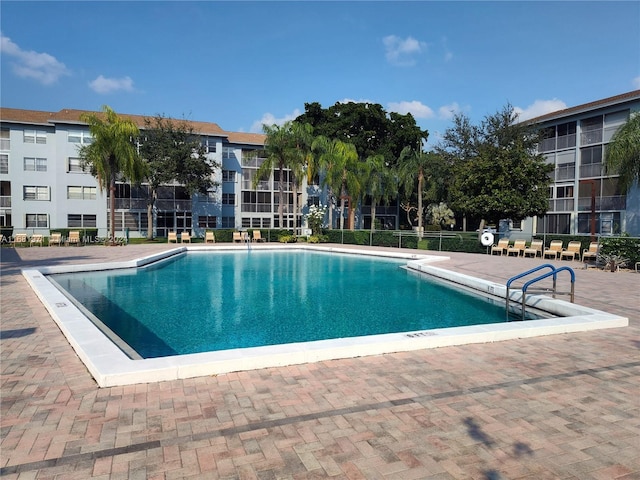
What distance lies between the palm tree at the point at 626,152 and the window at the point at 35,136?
3668cm

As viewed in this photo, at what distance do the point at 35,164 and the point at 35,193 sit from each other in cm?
222

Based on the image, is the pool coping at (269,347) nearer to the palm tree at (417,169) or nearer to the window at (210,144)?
the palm tree at (417,169)

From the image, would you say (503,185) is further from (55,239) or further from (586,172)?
(55,239)

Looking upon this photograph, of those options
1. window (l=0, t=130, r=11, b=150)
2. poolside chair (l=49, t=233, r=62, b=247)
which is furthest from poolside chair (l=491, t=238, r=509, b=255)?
window (l=0, t=130, r=11, b=150)

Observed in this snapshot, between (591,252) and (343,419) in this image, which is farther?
(591,252)

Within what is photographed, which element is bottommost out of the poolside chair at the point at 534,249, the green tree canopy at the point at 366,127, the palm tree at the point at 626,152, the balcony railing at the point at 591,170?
the poolside chair at the point at 534,249

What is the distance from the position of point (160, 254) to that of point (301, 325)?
41.5 ft

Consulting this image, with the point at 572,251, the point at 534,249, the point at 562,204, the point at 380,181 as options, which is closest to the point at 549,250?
the point at 534,249

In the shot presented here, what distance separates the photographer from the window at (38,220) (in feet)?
110

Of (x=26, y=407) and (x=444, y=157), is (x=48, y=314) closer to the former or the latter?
(x=26, y=407)

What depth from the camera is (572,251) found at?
61.9ft

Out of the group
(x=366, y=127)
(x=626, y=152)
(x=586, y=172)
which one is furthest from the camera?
(x=366, y=127)

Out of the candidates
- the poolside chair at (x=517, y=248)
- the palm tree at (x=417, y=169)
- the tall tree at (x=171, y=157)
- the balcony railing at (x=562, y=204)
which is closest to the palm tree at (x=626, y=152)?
the poolside chair at (x=517, y=248)

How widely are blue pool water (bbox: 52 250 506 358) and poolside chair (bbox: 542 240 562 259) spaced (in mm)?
7831
